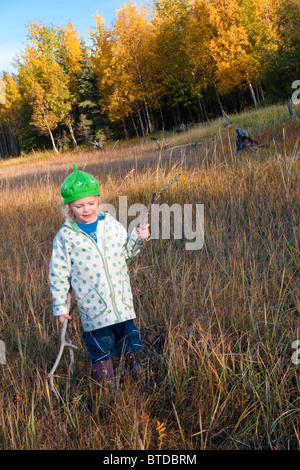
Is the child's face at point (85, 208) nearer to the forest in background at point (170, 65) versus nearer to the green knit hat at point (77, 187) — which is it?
the green knit hat at point (77, 187)

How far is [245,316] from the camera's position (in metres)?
1.85

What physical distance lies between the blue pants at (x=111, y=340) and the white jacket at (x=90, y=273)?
→ 0.20ft

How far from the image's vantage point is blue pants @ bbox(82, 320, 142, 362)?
157cm

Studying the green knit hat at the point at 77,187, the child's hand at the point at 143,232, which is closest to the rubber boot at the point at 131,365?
the child's hand at the point at 143,232

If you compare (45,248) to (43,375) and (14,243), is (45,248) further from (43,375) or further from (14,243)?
(43,375)

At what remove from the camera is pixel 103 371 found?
61.7 inches

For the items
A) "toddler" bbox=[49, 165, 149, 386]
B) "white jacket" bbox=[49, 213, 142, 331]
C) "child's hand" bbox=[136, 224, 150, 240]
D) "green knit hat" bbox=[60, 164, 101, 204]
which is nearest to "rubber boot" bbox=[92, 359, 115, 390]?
"toddler" bbox=[49, 165, 149, 386]

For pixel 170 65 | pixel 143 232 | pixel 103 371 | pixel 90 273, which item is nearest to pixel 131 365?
pixel 103 371

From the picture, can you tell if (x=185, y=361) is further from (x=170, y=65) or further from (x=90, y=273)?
(x=170, y=65)

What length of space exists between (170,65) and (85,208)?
81.0 feet

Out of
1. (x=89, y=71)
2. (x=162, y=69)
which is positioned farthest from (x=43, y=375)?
(x=89, y=71)

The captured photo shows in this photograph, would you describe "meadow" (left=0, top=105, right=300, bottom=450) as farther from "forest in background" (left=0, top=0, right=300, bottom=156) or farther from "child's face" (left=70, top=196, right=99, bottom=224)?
"forest in background" (left=0, top=0, right=300, bottom=156)

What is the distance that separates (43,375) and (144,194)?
99.5 inches

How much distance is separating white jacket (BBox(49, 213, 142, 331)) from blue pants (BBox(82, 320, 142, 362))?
6cm
